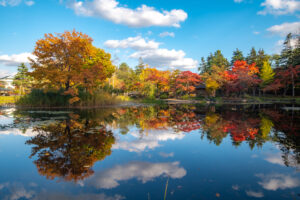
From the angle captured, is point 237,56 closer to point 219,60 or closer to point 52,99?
point 219,60

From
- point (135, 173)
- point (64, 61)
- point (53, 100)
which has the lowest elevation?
point (135, 173)

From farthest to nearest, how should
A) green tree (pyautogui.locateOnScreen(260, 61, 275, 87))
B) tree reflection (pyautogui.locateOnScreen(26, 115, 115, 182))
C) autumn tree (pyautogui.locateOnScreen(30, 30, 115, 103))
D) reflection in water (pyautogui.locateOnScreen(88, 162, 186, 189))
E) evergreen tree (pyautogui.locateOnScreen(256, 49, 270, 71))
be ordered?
evergreen tree (pyautogui.locateOnScreen(256, 49, 270, 71)) < green tree (pyautogui.locateOnScreen(260, 61, 275, 87)) < autumn tree (pyautogui.locateOnScreen(30, 30, 115, 103)) < tree reflection (pyautogui.locateOnScreen(26, 115, 115, 182)) < reflection in water (pyautogui.locateOnScreen(88, 162, 186, 189))

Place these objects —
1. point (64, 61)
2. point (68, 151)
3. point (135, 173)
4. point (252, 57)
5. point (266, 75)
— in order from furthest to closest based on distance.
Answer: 1. point (252, 57)
2. point (266, 75)
3. point (64, 61)
4. point (68, 151)
5. point (135, 173)

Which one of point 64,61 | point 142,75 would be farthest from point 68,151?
point 142,75

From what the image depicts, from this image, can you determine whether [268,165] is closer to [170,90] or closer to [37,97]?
[37,97]

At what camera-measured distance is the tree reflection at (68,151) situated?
2.93 m

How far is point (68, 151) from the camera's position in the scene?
379cm

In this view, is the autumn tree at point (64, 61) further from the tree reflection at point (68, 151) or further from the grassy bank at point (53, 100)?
the tree reflection at point (68, 151)

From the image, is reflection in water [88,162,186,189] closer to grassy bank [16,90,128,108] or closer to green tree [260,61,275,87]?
grassy bank [16,90,128,108]

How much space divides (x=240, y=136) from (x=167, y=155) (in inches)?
110

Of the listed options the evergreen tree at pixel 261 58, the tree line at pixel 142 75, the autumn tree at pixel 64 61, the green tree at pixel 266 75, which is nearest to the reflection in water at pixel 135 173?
the tree line at pixel 142 75

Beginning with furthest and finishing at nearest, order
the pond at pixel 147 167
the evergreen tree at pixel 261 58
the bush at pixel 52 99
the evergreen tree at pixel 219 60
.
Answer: the evergreen tree at pixel 219 60 < the evergreen tree at pixel 261 58 < the bush at pixel 52 99 < the pond at pixel 147 167

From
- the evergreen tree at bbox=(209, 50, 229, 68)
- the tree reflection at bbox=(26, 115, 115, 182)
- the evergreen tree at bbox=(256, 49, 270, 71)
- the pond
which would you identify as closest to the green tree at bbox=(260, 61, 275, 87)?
the evergreen tree at bbox=(256, 49, 270, 71)

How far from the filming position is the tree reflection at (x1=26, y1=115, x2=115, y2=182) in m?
2.93
